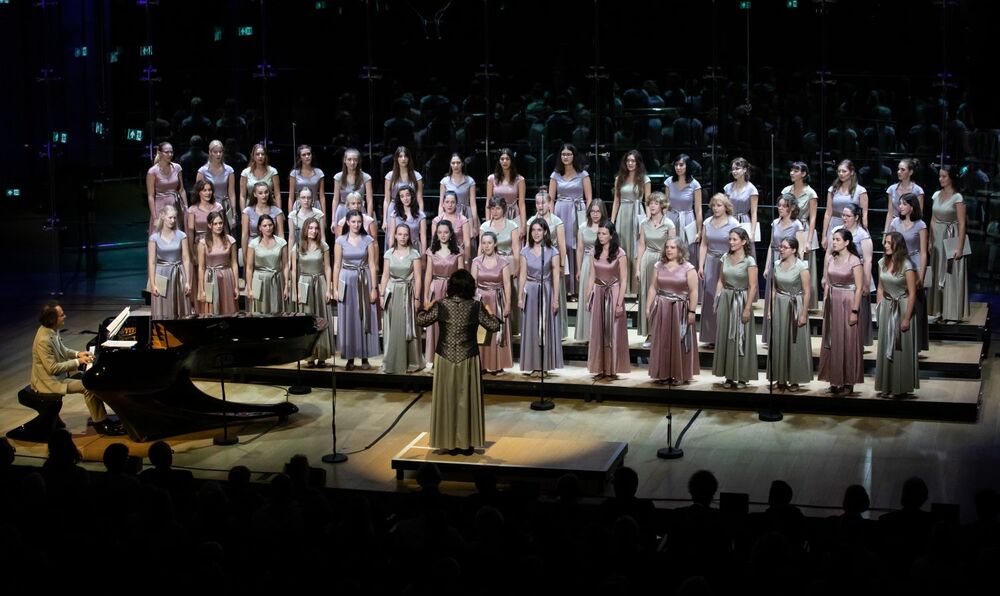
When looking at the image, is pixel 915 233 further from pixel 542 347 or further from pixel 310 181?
pixel 310 181

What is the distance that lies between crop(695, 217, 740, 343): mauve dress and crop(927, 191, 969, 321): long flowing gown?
1.58 meters

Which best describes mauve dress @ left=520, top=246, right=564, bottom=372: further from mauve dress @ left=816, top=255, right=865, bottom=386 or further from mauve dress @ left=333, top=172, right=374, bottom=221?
mauve dress @ left=333, top=172, right=374, bottom=221

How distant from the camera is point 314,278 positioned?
10.4 m

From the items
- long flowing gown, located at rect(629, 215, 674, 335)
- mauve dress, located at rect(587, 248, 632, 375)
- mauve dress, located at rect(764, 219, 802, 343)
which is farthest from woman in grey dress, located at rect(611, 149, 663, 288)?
mauve dress, located at rect(587, 248, 632, 375)

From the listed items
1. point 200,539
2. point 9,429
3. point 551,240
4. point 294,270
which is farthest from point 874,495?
point 9,429

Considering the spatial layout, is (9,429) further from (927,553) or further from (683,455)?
(927,553)

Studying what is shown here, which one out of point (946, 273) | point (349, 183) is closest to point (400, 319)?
point (349, 183)

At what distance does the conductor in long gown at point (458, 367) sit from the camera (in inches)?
312

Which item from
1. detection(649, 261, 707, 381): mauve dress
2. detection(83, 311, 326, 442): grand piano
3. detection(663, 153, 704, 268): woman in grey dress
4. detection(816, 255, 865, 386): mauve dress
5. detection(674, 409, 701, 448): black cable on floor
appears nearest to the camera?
detection(83, 311, 326, 442): grand piano

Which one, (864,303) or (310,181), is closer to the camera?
(864,303)

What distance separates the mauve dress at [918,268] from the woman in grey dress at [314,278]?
4036 mm

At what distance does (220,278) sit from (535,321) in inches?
96.3

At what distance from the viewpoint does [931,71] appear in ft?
37.4

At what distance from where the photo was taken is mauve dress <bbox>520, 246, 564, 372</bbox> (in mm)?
9984
